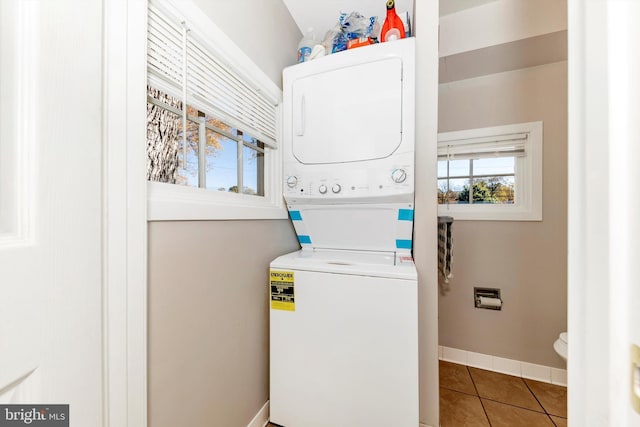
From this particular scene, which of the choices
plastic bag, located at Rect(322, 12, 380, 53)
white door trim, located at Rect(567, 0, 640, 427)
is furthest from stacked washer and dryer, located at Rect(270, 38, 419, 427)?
white door trim, located at Rect(567, 0, 640, 427)

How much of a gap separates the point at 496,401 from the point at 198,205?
2.16 meters

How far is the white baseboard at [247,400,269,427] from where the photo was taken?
4.14 feet

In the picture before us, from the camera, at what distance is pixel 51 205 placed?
500 millimetres

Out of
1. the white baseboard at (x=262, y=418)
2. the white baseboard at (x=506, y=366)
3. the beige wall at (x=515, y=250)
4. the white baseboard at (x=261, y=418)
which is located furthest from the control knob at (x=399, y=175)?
the white baseboard at (x=506, y=366)

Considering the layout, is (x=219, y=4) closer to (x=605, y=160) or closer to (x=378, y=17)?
(x=378, y=17)

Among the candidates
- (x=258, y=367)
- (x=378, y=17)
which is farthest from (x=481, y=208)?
(x=258, y=367)

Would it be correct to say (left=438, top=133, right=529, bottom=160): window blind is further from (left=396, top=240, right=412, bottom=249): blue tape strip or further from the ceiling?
(left=396, top=240, right=412, bottom=249): blue tape strip

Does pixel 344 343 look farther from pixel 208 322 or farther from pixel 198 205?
pixel 198 205

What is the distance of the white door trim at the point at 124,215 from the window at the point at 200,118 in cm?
10

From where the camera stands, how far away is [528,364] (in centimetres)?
182

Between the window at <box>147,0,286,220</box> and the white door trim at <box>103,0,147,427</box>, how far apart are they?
0.31ft

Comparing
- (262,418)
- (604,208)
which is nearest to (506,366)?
(262,418)

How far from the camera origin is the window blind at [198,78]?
0.82 metres

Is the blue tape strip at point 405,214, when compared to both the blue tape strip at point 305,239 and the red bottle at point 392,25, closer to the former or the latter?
the blue tape strip at point 305,239
